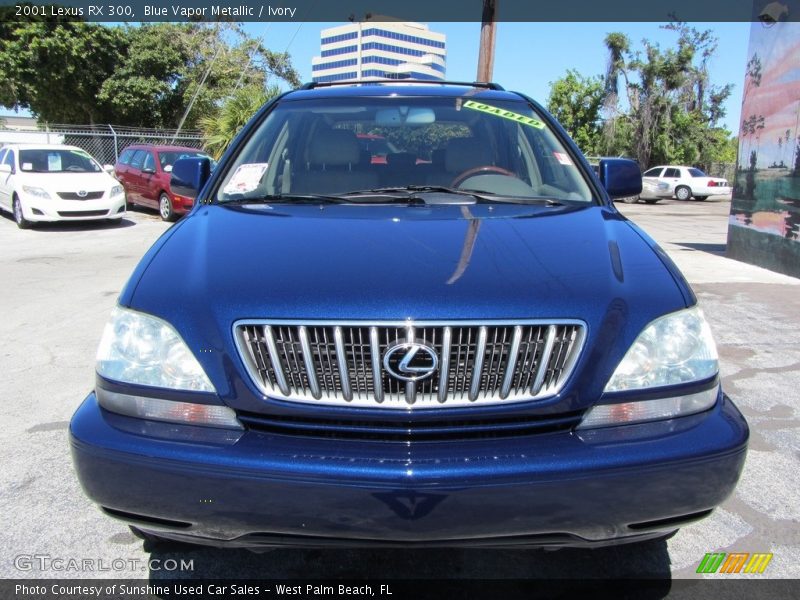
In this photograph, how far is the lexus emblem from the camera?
1.79 metres

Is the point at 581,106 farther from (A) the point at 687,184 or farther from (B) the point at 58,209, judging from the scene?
(B) the point at 58,209

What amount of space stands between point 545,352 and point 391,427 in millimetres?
466

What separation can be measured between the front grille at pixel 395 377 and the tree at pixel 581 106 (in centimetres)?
3532

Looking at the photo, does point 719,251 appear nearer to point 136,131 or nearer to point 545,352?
point 545,352

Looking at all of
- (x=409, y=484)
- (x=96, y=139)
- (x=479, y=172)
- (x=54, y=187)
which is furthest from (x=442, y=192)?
(x=96, y=139)

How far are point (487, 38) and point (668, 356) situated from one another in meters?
11.9

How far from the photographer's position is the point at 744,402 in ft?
13.4

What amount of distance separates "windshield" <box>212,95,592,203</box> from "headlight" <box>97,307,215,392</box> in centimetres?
100

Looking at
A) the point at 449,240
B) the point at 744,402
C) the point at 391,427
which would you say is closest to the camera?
the point at 391,427

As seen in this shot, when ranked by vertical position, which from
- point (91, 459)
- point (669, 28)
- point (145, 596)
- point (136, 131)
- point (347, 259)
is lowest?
point (145, 596)

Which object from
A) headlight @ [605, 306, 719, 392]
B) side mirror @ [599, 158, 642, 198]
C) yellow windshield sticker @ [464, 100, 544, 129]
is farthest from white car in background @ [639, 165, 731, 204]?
headlight @ [605, 306, 719, 392]

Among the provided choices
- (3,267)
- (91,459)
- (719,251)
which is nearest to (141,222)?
(3,267)

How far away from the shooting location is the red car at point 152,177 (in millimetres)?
14219

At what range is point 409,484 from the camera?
5.53ft
